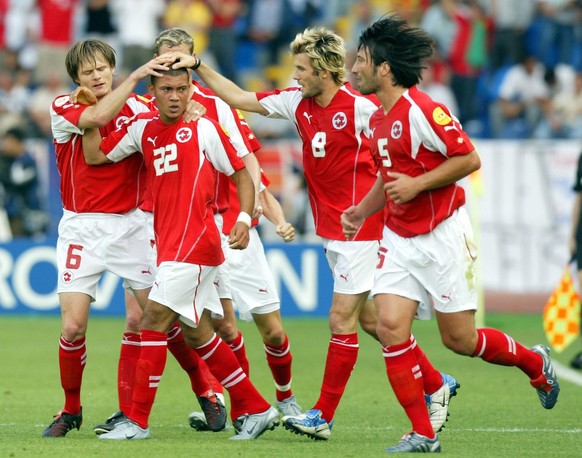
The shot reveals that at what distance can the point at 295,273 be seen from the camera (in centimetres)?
1647

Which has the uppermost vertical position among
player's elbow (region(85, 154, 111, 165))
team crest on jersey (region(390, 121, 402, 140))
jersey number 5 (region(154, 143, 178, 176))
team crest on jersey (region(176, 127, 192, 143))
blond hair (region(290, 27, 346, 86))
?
blond hair (region(290, 27, 346, 86))

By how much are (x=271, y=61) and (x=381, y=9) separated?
2.04 metres

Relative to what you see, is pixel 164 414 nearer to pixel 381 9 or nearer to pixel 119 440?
pixel 119 440

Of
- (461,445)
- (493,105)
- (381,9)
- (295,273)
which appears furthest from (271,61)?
(461,445)

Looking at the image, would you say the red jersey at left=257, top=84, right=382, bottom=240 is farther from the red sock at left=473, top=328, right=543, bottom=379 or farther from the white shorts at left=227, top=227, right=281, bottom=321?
the red sock at left=473, top=328, right=543, bottom=379

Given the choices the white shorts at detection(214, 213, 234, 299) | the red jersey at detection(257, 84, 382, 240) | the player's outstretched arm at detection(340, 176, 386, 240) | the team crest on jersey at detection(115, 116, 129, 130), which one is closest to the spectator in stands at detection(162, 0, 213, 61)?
the white shorts at detection(214, 213, 234, 299)

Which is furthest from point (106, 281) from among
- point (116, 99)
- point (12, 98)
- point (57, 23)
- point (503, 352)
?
point (503, 352)

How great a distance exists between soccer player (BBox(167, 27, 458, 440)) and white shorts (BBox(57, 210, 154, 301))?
1.13m

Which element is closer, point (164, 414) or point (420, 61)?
point (420, 61)

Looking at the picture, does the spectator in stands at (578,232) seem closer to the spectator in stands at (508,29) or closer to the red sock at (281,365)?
the red sock at (281,365)

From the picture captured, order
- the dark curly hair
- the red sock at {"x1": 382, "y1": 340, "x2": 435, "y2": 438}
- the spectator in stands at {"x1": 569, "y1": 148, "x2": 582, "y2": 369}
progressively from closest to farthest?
the red sock at {"x1": 382, "y1": 340, "x2": 435, "y2": 438} < the dark curly hair < the spectator in stands at {"x1": 569, "y1": 148, "x2": 582, "y2": 369}

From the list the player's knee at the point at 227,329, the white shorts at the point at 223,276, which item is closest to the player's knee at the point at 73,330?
the white shorts at the point at 223,276

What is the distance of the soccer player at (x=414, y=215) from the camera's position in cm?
730

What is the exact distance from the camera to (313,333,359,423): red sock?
8.11m
